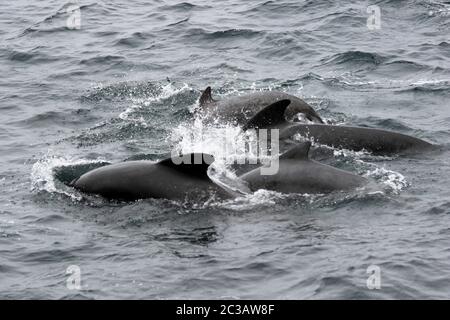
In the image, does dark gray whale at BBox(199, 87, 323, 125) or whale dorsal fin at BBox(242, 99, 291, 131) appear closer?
whale dorsal fin at BBox(242, 99, 291, 131)

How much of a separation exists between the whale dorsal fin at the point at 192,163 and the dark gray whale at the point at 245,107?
4.46 meters

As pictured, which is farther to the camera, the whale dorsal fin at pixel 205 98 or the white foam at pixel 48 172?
the whale dorsal fin at pixel 205 98

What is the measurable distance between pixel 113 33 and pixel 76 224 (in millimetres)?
15786

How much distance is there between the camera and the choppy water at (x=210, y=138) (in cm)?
1221

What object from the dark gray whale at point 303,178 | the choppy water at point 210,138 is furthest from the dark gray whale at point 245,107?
the dark gray whale at point 303,178

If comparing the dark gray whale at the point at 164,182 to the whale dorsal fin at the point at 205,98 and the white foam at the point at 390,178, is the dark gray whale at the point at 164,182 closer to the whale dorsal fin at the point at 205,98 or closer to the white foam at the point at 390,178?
the white foam at the point at 390,178

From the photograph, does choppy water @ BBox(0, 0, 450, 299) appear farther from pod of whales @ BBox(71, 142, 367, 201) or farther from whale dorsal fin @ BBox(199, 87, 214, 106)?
whale dorsal fin @ BBox(199, 87, 214, 106)

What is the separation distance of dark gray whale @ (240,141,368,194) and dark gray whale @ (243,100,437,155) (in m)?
2.41

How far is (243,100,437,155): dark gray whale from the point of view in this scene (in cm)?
1717

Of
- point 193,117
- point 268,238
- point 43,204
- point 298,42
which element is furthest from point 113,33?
point 268,238

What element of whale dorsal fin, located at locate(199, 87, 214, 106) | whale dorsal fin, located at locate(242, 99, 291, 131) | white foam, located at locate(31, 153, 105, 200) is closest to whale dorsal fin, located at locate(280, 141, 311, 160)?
whale dorsal fin, located at locate(242, 99, 291, 131)
